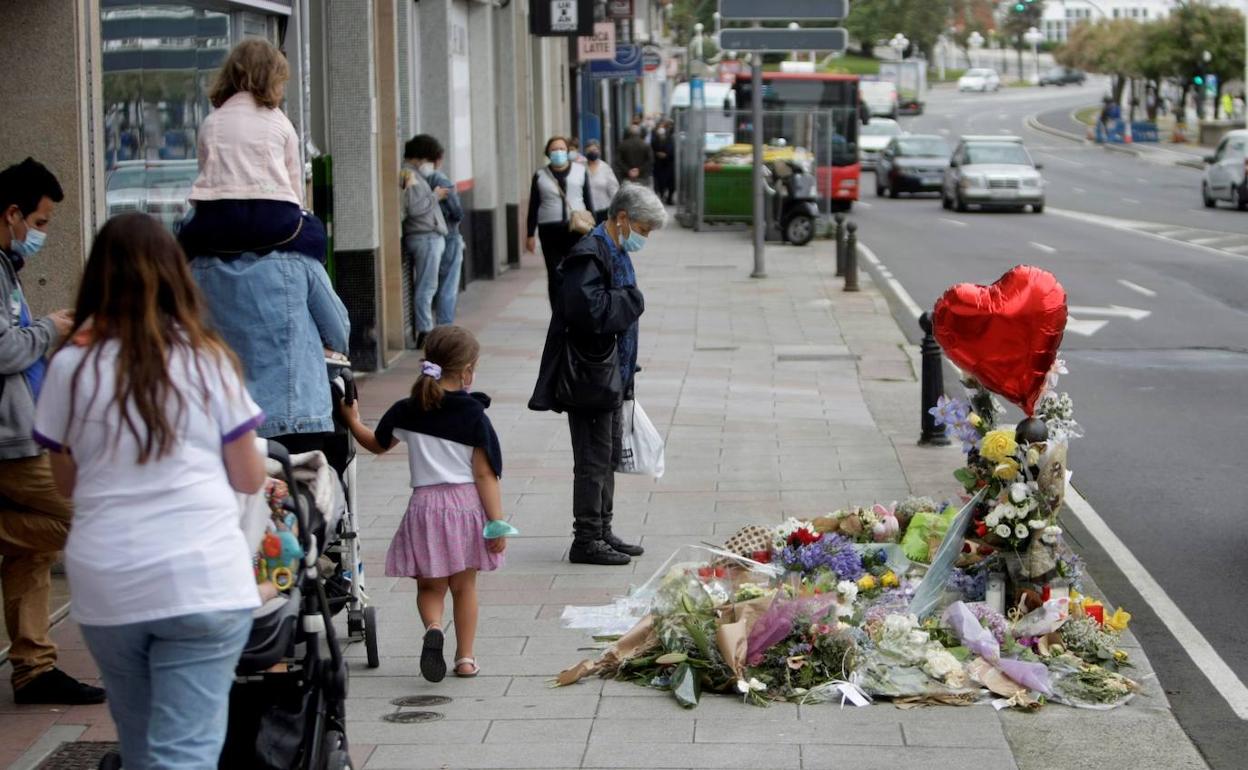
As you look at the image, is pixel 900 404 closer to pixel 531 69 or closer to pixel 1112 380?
pixel 1112 380

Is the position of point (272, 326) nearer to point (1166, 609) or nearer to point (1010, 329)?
point (1010, 329)

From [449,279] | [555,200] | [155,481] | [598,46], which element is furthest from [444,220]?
[598,46]

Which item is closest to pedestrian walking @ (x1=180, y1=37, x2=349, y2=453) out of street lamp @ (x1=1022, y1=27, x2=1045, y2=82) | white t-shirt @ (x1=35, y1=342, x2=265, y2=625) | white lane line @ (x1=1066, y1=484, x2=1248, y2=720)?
white t-shirt @ (x1=35, y1=342, x2=265, y2=625)

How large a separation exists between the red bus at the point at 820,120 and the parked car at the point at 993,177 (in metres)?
2.78

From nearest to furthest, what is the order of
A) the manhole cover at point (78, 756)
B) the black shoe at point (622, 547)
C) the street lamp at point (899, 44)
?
the manhole cover at point (78, 756) → the black shoe at point (622, 547) → the street lamp at point (899, 44)

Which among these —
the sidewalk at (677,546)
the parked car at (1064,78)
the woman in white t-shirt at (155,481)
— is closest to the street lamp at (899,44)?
the parked car at (1064,78)

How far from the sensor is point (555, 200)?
60.7ft

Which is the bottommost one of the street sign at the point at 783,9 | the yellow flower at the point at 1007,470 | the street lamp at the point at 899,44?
the yellow flower at the point at 1007,470

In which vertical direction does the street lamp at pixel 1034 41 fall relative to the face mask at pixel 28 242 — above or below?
above

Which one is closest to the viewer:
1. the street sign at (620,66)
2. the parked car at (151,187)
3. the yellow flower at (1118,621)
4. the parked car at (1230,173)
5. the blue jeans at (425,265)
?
the yellow flower at (1118,621)

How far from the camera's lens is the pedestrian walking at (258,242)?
6.23 metres

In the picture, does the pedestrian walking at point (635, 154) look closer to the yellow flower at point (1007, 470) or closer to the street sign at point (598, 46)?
the street sign at point (598, 46)

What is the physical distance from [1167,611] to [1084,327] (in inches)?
444

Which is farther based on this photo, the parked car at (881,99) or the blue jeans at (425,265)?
the parked car at (881,99)
